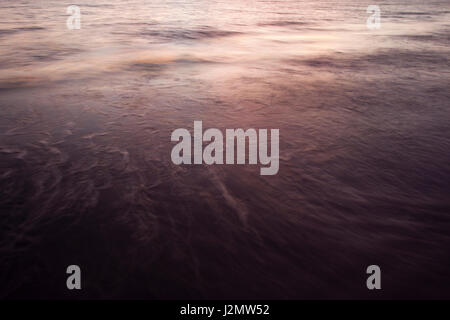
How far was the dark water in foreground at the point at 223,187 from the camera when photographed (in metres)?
2.17

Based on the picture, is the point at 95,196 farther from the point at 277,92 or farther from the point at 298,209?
the point at 277,92

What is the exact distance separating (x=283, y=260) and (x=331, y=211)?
2.45 ft

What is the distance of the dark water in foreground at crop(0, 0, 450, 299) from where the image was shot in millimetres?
2166

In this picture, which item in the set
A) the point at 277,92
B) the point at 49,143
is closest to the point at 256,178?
the point at 49,143

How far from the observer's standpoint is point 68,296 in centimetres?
202

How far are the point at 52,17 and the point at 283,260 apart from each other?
723 inches

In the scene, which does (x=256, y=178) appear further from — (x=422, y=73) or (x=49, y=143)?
(x=422, y=73)

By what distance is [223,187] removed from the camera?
310 cm

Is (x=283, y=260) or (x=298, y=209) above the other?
(x=298, y=209)

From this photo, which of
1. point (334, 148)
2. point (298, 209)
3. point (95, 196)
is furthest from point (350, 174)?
point (95, 196)

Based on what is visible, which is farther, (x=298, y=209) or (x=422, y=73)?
(x=422, y=73)
